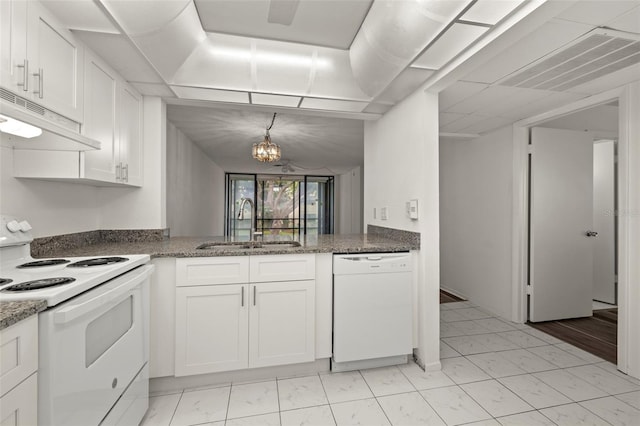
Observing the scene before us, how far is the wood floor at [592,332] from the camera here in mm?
2428

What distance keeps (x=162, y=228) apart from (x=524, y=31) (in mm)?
2752

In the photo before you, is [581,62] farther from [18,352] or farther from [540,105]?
[18,352]

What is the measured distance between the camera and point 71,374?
3.34ft

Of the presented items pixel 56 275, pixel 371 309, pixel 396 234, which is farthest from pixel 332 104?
pixel 56 275

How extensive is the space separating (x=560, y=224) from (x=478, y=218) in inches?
31.0

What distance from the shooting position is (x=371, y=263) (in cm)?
207

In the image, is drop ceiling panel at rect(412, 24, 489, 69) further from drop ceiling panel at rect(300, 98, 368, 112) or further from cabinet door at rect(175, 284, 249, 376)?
cabinet door at rect(175, 284, 249, 376)

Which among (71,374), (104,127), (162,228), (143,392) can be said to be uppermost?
(104,127)

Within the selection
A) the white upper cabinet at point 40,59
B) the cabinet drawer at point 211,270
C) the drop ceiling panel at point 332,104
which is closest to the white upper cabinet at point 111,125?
the white upper cabinet at point 40,59

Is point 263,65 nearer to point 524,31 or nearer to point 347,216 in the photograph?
point 524,31

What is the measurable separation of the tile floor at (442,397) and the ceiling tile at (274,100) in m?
2.09

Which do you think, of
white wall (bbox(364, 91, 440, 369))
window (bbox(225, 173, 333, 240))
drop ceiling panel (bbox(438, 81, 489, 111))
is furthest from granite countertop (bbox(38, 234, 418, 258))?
window (bbox(225, 173, 333, 240))

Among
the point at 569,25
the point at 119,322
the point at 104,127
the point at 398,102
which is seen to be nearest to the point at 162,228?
the point at 104,127

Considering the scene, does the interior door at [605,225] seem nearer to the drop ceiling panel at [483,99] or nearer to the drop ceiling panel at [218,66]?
the drop ceiling panel at [483,99]
